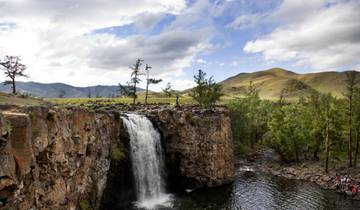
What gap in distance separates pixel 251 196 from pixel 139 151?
681 inches

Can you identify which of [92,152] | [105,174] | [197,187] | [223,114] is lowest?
[197,187]

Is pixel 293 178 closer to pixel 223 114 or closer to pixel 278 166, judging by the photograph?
pixel 278 166

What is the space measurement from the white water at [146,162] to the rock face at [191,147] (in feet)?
8.24

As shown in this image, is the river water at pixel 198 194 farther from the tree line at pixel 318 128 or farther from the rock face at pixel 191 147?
the tree line at pixel 318 128

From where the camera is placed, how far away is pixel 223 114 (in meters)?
55.8

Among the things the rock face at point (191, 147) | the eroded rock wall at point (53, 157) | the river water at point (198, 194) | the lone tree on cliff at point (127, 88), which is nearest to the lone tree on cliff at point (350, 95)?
the river water at point (198, 194)

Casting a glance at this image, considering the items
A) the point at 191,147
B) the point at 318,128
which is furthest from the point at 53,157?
the point at 318,128

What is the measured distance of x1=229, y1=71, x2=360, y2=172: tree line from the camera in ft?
192

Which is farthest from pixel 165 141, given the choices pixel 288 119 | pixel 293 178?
pixel 288 119

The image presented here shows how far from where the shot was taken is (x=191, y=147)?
5150 cm

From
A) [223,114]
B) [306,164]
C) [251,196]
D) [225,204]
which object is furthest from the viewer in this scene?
[306,164]

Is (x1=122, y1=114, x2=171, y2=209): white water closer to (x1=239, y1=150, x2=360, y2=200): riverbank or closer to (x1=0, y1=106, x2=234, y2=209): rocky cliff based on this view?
(x1=0, y1=106, x2=234, y2=209): rocky cliff

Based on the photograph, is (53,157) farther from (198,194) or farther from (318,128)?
(318,128)

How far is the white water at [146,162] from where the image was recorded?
4422 centimetres
